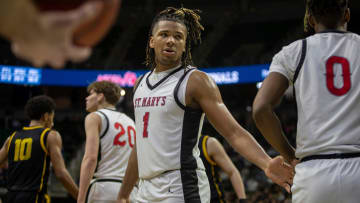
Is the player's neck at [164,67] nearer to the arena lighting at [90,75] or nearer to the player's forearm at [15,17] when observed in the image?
the player's forearm at [15,17]

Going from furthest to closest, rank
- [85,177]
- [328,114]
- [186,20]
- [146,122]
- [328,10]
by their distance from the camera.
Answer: [85,177], [186,20], [146,122], [328,10], [328,114]

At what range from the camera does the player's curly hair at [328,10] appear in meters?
2.20

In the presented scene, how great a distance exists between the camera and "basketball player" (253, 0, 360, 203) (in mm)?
2031

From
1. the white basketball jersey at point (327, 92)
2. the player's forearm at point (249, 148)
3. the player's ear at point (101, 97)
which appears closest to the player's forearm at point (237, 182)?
the player's ear at point (101, 97)

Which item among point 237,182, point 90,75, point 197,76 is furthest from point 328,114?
point 90,75

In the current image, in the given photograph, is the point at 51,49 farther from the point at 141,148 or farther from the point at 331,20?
the point at 141,148

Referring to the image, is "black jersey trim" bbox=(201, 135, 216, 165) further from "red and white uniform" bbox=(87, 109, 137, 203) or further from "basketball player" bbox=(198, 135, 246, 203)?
"red and white uniform" bbox=(87, 109, 137, 203)

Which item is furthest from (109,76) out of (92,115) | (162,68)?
(162,68)

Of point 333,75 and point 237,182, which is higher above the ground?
point 333,75

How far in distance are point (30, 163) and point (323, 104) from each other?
10.4 ft

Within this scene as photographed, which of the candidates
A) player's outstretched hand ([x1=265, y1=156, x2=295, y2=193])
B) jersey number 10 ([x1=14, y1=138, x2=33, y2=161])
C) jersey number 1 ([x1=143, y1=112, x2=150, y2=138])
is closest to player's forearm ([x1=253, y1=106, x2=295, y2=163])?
player's outstretched hand ([x1=265, y1=156, x2=295, y2=193])

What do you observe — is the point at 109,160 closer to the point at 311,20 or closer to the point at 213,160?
the point at 213,160

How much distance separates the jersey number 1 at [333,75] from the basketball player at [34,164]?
296 cm

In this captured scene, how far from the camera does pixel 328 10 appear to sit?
7.26ft
